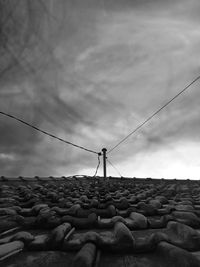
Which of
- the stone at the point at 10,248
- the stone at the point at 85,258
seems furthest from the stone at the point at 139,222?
the stone at the point at 10,248

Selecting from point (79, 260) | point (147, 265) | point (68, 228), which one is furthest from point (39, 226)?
point (147, 265)

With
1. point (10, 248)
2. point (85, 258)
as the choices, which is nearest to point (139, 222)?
point (85, 258)

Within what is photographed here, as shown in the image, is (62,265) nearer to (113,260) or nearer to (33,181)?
(113,260)

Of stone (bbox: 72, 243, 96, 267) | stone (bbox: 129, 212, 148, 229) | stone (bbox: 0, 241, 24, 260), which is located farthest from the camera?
stone (bbox: 129, 212, 148, 229)

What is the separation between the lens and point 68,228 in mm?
2293

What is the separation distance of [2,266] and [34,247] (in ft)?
1.14

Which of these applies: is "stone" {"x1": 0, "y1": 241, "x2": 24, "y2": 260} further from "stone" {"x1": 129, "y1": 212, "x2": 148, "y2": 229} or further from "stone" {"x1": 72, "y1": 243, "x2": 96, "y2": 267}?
"stone" {"x1": 129, "y1": 212, "x2": 148, "y2": 229}

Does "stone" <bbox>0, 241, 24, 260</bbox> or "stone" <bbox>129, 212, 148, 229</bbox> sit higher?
"stone" <bbox>129, 212, 148, 229</bbox>

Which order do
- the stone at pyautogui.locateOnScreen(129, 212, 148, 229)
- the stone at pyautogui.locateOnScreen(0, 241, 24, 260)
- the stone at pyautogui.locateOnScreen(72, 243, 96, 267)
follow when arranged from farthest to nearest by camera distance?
the stone at pyautogui.locateOnScreen(129, 212, 148, 229)
the stone at pyautogui.locateOnScreen(0, 241, 24, 260)
the stone at pyautogui.locateOnScreen(72, 243, 96, 267)

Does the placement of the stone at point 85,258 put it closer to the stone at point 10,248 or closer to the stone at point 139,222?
the stone at point 10,248

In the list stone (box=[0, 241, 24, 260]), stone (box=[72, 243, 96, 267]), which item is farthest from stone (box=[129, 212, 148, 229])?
stone (box=[0, 241, 24, 260])

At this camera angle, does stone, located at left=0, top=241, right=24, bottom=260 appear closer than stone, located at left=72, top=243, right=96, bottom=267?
No

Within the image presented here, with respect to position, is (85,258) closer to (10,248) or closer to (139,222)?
(10,248)

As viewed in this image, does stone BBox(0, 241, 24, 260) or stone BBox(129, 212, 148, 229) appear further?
stone BBox(129, 212, 148, 229)
